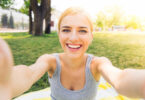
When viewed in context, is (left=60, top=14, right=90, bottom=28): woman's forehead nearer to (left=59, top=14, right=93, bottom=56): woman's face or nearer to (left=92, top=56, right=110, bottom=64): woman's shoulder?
(left=59, top=14, right=93, bottom=56): woman's face

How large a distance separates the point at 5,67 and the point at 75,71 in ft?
4.31

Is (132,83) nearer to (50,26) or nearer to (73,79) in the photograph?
(73,79)

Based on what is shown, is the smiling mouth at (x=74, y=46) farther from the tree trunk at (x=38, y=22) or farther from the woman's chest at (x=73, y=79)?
the tree trunk at (x=38, y=22)

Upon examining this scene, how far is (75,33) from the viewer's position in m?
1.64

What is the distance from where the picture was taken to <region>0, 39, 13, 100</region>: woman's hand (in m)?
0.67

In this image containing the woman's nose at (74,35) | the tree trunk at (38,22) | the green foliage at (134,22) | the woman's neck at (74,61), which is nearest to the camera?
the woman's nose at (74,35)

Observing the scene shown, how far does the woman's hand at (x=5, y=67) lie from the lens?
2.20ft

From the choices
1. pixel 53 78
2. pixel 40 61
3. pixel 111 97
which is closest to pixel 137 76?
pixel 40 61

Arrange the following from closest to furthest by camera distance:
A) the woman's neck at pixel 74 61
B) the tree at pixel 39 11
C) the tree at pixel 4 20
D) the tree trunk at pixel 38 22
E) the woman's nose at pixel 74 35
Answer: the woman's nose at pixel 74 35 < the woman's neck at pixel 74 61 < the tree at pixel 39 11 < the tree trunk at pixel 38 22 < the tree at pixel 4 20

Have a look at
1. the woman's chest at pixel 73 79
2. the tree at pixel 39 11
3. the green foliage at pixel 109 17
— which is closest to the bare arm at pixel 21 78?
the woman's chest at pixel 73 79

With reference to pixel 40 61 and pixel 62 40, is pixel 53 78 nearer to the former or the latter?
pixel 40 61

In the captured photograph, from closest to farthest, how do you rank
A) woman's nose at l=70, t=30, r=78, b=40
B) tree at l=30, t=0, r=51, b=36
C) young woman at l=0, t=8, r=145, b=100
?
1. young woman at l=0, t=8, r=145, b=100
2. woman's nose at l=70, t=30, r=78, b=40
3. tree at l=30, t=0, r=51, b=36

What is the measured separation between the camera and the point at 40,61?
1708mm

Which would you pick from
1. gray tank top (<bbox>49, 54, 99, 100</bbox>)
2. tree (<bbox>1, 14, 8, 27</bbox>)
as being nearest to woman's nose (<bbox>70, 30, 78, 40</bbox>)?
gray tank top (<bbox>49, 54, 99, 100</bbox>)
